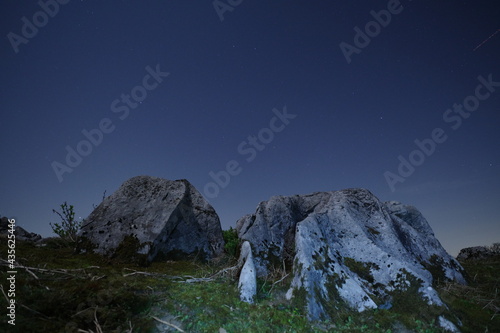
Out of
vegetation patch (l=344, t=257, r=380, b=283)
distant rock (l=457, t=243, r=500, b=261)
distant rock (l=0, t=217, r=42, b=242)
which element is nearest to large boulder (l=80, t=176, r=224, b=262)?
vegetation patch (l=344, t=257, r=380, b=283)

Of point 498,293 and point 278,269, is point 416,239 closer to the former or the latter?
point 498,293

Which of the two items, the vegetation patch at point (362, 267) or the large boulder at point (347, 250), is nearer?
the large boulder at point (347, 250)

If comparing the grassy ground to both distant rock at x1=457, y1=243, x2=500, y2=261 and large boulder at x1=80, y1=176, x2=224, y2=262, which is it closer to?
large boulder at x1=80, y1=176, x2=224, y2=262

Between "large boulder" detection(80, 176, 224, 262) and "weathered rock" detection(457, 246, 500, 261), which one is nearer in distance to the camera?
"large boulder" detection(80, 176, 224, 262)

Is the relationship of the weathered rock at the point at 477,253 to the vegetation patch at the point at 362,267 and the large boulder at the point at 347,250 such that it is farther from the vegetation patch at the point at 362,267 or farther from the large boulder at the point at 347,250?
the vegetation patch at the point at 362,267

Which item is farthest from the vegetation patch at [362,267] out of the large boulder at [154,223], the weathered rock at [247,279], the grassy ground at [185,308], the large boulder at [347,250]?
the large boulder at [154,223]

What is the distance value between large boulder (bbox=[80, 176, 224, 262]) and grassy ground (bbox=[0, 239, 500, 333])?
2338 millimetres

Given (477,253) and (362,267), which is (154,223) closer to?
(362,267)

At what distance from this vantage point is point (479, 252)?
18.4 metres

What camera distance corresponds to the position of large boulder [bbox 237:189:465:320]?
20.0 ft

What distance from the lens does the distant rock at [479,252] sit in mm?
17786

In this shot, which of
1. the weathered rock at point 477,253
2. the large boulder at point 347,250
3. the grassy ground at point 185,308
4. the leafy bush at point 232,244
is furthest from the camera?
the weathered rock at point 477,253

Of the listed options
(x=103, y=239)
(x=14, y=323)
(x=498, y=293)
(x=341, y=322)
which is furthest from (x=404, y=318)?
(x=103, y=239)

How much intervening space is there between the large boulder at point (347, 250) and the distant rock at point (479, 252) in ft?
43.9
